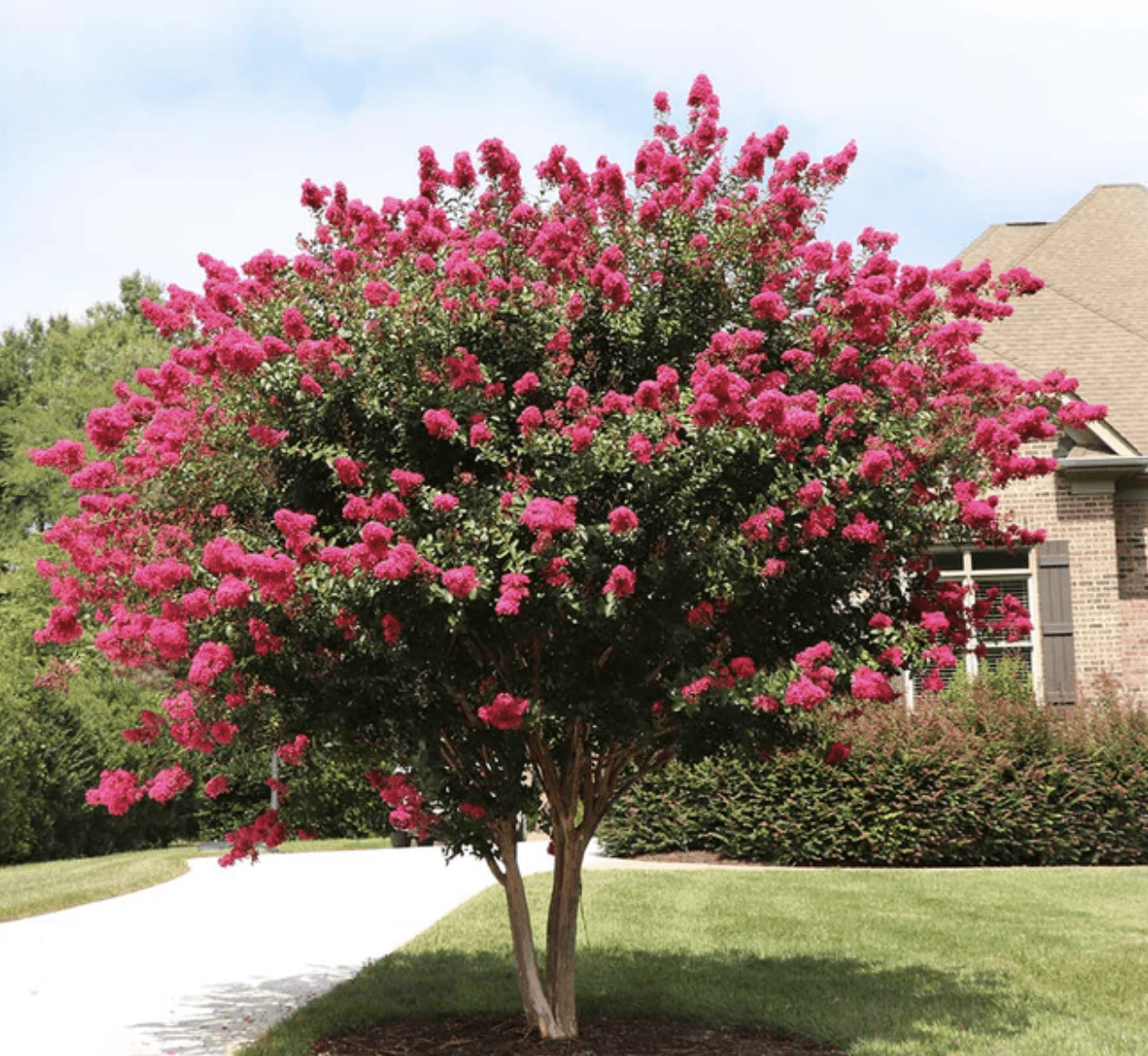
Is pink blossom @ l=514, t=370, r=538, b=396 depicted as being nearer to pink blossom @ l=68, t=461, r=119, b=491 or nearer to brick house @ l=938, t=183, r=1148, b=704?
pink blossom @ l=68, t=461, r=119, b=491

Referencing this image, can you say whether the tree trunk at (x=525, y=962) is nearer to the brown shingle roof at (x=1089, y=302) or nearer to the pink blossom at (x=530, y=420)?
the pink blossom at (x=530, y=420)

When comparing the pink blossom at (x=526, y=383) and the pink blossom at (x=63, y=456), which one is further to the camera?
the pink blossom at (x=63, y=456)

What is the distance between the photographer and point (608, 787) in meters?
7.36

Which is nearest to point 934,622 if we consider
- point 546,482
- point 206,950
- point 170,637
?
point 546,482

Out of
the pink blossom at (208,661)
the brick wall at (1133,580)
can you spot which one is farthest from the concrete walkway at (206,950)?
the brick wall at (1133,580)

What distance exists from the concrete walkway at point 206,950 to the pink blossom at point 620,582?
3326 mm

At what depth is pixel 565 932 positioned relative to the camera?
23.6ft

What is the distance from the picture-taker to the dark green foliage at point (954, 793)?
1509 cm

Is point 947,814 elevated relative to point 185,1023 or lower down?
elevated

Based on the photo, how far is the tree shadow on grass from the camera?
24.7 feet

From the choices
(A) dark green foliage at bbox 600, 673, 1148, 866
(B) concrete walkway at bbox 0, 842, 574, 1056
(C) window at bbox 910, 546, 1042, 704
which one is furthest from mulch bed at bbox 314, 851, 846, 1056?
(C) window at bbox 910, 546, 1042, 704

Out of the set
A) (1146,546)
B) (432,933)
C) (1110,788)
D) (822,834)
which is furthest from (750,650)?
(1146,546)

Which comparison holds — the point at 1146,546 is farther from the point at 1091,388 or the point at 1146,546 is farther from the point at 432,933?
the point at 432,933

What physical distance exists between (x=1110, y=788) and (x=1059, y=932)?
202 inches
